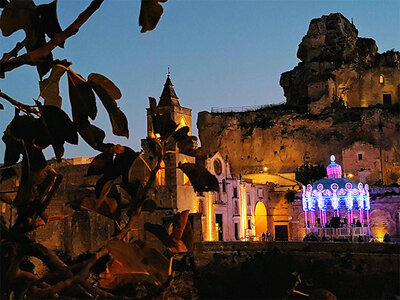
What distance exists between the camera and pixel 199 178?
6.51 ft

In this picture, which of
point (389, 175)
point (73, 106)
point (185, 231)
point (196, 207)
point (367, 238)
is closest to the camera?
point (73, 106)

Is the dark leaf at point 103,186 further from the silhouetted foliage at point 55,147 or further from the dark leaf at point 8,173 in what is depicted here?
the dark leaf at point 8,173

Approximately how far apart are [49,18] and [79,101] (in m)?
0.30

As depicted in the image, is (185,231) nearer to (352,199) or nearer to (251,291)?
(251,291)

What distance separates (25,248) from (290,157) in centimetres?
3722

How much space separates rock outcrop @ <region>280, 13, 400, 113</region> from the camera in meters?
38.3

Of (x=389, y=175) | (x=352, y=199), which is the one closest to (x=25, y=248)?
(x=352, y=199)

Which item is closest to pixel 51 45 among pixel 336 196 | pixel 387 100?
pixel 336 196

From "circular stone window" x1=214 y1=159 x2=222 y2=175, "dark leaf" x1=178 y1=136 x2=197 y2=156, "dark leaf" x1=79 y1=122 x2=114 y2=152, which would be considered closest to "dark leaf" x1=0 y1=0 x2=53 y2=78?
"dark leaf" x1=79 y1=122 x2=114 y2=152

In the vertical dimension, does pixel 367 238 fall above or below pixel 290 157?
below

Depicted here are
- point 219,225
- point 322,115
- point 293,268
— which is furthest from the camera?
point 322,115

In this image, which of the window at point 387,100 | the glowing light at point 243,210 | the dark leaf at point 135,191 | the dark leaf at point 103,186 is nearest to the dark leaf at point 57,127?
the dark leaf at point 103,186

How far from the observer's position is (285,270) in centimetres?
2114

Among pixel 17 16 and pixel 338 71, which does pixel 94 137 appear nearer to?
pixel 17 16
